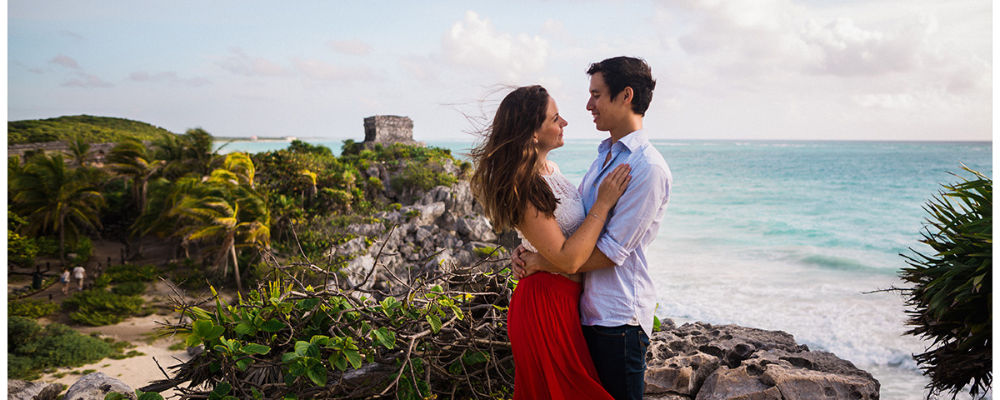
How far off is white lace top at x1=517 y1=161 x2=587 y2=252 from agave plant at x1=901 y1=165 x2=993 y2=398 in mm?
1628

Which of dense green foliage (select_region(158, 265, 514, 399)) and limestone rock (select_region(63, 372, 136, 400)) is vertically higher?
dense green foliage (select_region(158, 265, 514, 399))

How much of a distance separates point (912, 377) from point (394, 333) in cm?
1100

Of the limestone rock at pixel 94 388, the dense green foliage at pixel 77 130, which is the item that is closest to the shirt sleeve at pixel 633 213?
the limestone rock at pixel 94 388

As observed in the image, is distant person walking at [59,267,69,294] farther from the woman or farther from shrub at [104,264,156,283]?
the woman

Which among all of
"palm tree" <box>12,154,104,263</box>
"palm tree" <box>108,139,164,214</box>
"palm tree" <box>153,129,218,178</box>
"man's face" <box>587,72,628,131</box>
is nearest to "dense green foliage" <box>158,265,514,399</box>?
"man's face" <box>587,72,628,131</box>

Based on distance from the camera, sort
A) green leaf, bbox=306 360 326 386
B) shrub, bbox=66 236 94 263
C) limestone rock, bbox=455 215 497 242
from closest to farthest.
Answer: green leaf, bbox=306 360 326 386
limestone rock, bbox=455 215 497 242
shrub, bbox=66 236 94 263

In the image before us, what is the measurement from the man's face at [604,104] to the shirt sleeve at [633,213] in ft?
0.79

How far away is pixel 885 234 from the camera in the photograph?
29234 millimetres

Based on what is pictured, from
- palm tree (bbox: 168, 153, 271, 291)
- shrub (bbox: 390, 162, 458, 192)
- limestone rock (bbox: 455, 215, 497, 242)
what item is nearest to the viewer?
palm tree (bbox: 168, 153, 271, 291)

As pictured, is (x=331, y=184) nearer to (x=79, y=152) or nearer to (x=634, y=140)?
(x=79, y=152)

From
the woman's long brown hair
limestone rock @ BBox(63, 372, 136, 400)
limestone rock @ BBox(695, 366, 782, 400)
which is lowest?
limestone rock @ BBox(63, 372, 136, 400)

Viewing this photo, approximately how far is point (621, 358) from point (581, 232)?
450mm

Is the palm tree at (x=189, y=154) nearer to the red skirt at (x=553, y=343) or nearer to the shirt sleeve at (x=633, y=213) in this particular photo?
the red skirt at (x=553, y=343)

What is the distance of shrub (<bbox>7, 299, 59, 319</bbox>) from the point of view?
1533 cm
